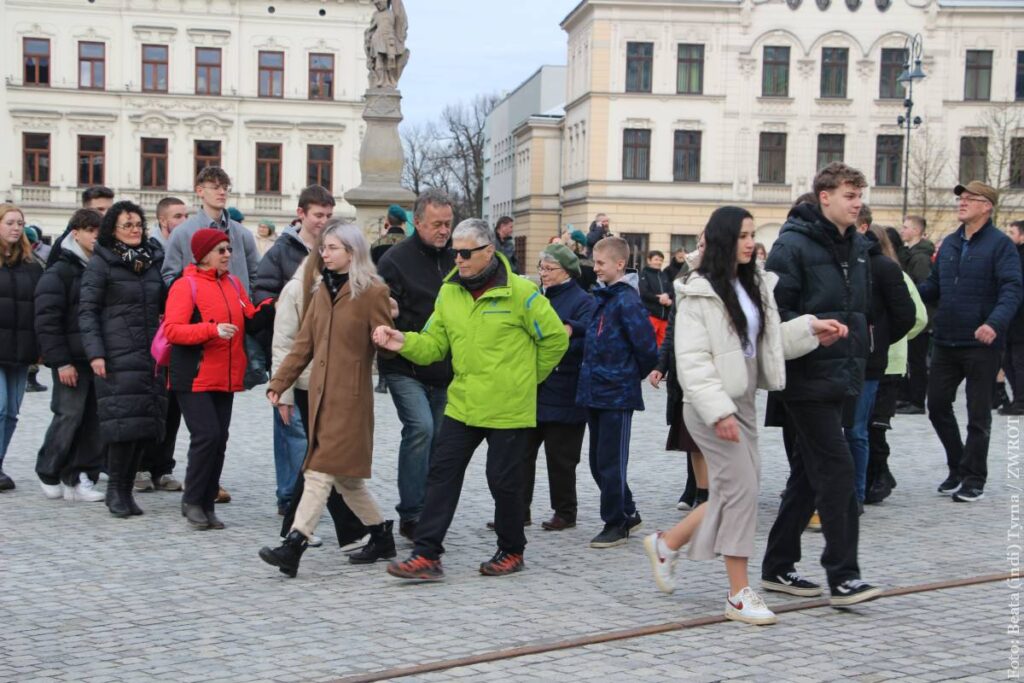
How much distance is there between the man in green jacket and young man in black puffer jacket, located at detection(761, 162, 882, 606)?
142 cm

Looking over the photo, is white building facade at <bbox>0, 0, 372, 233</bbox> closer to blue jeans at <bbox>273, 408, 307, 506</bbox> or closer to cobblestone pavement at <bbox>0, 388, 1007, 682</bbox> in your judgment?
blue jeans at <bbox>273, 408, 307, 506</bbox>

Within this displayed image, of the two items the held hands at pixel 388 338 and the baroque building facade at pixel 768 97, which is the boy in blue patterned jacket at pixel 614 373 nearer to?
the held hands at pixel 388 338

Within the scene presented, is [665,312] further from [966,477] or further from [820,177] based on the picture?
[820,177]

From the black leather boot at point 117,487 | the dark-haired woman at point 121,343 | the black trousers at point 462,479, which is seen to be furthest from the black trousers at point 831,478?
the black leather boot at point 117,487

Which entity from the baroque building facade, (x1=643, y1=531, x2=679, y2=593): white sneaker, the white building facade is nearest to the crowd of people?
(x1=643, y1=531, x2=679, y2=593): white sneaker

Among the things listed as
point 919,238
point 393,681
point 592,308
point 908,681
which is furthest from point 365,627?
point 919,238

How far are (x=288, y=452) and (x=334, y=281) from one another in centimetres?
194

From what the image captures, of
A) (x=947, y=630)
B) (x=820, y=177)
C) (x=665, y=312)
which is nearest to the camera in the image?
(x=947, y=630)

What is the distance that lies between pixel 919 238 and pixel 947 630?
397 inches

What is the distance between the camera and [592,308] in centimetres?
901

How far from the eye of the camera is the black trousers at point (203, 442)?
29.5 feet

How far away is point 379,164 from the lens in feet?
62.2

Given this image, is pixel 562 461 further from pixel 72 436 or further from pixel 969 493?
pixel 72 436

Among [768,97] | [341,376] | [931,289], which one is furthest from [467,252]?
[768,97]
